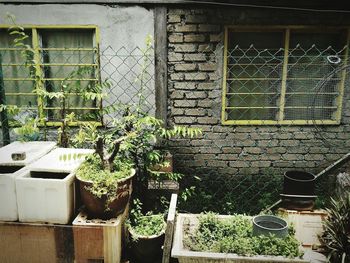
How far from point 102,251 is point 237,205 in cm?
241

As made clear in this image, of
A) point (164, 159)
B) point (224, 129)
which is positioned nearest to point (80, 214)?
point (164, 159)

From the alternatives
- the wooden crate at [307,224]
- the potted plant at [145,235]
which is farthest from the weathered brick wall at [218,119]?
the wooden crate at [307,224]

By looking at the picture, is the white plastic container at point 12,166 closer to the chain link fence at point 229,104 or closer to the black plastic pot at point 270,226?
the chain link fence at point 229,104

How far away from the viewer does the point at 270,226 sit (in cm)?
352

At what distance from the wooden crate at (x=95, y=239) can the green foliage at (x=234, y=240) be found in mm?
727

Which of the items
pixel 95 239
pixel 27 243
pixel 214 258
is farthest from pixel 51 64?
pixel 214 258

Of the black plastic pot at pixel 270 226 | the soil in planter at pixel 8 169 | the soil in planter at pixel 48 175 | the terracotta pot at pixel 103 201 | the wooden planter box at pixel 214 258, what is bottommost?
the wooden planter box at pixel 214 258

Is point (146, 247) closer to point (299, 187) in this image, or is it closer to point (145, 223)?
point (145, 223)

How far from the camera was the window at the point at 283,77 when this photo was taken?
520 centimetres

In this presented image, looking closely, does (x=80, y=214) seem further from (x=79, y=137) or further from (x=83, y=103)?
(x=83, y=103)

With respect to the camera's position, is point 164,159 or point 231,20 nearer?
point 164,159

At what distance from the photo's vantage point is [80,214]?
335 cm

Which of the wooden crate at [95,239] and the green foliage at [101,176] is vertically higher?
the green foliage at [101,176]

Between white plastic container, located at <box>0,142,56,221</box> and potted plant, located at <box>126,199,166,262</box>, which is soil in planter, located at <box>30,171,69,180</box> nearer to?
white plastic container, located at <box>0,142,56,221</box>
